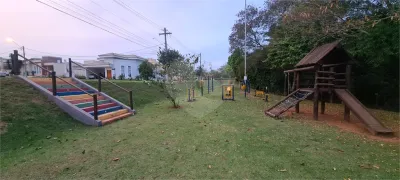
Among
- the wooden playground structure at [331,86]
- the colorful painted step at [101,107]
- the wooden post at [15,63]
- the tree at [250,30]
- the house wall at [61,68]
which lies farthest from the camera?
the house wall at [61,68]

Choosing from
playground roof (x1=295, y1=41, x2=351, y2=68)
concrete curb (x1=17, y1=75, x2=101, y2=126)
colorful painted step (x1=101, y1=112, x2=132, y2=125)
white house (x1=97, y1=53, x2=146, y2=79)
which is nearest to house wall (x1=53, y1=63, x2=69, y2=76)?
white house (x1=97, y1=53, x2=146, y2=79)

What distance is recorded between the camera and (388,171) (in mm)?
3453

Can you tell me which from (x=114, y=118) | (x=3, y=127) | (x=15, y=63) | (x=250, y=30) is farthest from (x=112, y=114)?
(x=250, y=30)

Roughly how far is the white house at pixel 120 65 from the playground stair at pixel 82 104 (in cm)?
2524

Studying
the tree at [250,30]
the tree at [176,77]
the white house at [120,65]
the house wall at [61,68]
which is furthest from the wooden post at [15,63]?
the white house at [120,65]

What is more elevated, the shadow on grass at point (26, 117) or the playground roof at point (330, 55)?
the playground roof at point (330, 55)

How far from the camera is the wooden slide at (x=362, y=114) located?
576cm

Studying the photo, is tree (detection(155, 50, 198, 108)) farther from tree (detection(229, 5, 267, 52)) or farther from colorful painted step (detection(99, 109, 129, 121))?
tree (detection(229, 5, 267, 52))

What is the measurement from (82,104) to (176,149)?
4.85 meters

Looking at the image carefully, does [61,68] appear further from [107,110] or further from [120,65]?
[107,110]

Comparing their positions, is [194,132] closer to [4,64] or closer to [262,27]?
[4,64]

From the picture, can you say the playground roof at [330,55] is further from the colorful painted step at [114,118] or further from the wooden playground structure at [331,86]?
the colorful painted step at [114,118]

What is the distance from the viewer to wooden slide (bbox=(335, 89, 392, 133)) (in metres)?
5.76

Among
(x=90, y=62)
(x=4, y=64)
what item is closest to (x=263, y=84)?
(x=4, y=64)
